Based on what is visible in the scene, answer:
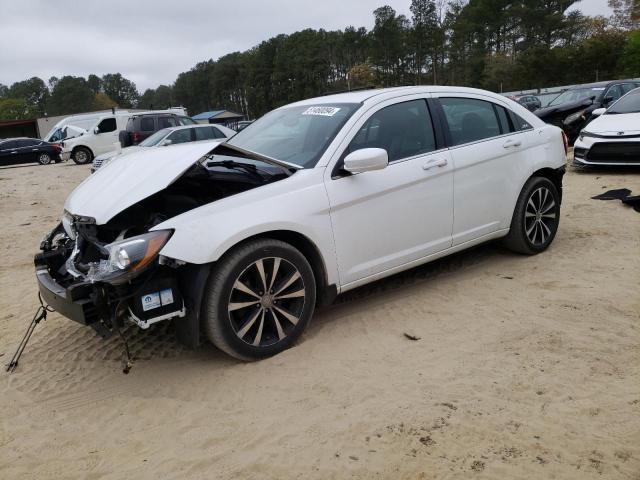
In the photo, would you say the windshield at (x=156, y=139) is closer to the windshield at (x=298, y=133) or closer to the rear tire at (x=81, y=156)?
the rear tire at (x=81, y=156)

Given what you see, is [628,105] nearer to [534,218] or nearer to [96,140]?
[534,218]

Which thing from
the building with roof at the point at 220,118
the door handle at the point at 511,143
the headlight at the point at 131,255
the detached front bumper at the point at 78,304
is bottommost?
the detached front bumper at the point at 78,304

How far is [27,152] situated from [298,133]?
25475 mm

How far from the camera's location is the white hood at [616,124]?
887 cm

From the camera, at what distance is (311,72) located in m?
88.3

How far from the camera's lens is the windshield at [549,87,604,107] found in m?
14.9

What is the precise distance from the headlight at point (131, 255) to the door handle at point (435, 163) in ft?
6.88

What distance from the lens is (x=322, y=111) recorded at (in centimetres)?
437

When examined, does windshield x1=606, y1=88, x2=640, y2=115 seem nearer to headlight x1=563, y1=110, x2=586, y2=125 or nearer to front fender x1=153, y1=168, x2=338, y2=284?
headlight x1=563, y1=110, x2=586, y2=125

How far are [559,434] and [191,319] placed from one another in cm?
213

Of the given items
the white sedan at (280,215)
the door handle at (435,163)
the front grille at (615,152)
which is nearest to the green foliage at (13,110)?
the front grille at (615,152)

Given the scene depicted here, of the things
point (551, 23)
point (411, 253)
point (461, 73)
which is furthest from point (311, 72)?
point (411, 253)

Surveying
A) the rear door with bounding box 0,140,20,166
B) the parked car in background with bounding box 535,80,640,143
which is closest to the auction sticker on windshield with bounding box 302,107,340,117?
the parked car in background with bounding box 535,80,640,143

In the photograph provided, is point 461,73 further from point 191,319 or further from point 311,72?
point 191,319
